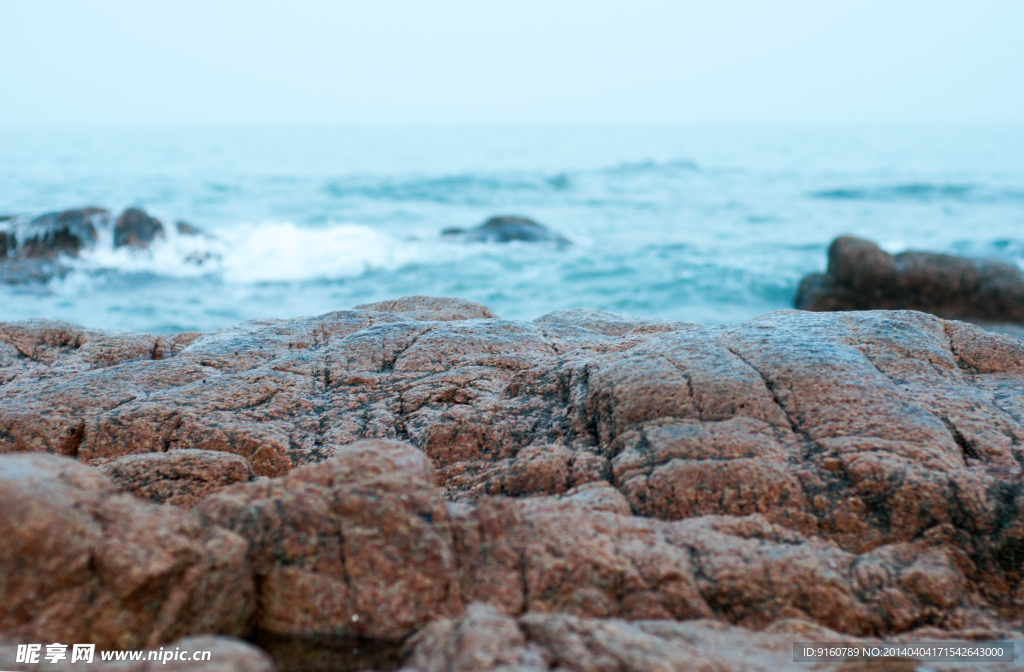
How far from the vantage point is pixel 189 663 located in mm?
1774

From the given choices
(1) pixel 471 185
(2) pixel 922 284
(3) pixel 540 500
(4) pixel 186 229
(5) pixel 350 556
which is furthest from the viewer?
(1) pixel 471 185

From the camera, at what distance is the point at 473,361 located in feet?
13.4

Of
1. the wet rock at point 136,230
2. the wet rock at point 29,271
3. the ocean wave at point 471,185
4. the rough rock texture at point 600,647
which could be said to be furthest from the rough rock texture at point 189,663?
the ocean wave at point 471,185

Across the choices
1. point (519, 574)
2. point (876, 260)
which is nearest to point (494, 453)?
point (519, 574)

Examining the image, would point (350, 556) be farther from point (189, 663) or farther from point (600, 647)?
point (600, 647)

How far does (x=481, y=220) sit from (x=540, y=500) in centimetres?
2141

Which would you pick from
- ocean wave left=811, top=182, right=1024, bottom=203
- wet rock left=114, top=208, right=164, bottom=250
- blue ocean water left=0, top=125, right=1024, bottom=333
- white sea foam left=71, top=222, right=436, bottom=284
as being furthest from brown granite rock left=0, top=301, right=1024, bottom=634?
ocean wave left=811, top=182, right=1024, bottom=203

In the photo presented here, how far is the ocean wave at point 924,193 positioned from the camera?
2923 centimetres

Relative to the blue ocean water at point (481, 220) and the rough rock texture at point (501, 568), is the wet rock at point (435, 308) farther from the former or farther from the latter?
the blue ocean water at point (481, 220)

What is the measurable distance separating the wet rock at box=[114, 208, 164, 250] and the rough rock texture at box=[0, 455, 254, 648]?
1428 cm

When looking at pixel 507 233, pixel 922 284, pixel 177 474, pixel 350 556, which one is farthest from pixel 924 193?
pixel 350 556

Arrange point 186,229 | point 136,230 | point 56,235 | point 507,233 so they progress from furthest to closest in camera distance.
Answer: point 507,233
point 186,229
point 136,230
point 56,235

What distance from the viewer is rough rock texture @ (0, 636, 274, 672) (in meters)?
1.77

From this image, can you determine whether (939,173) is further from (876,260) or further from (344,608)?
(344,608)
